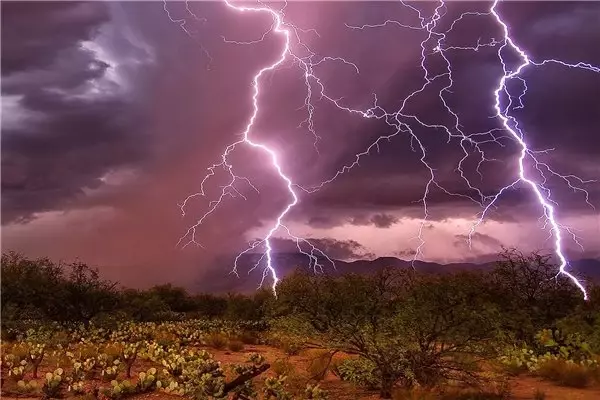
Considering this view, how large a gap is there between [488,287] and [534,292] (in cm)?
401

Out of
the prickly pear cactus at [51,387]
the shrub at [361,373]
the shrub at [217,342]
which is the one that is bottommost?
the prickly pear cactus at [51,387]

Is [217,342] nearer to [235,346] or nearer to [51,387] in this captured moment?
[235,346]

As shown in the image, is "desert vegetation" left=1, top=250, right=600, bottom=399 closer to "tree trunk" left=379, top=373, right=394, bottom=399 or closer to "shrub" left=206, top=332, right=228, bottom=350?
"tree trunk" left=379, top=373, right=394, bottom=399

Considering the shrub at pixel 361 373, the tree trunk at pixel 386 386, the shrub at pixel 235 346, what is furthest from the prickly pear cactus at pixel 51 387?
the shrub at pixel 235 346

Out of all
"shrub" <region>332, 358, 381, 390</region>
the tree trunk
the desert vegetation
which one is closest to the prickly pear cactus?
the desert vegetation

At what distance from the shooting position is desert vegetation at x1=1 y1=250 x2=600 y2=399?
1430 cm

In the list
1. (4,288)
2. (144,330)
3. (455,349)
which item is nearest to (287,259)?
(144,330)

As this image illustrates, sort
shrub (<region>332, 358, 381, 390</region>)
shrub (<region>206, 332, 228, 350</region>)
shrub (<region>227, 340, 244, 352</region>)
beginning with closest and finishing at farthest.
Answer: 1. shrub (<region>332, 358, 381, 390</region>)
2. shrub (<region>227, 340, 244, 352</region>)
3. shrub (<region>206, 332, 228, 350</region>)

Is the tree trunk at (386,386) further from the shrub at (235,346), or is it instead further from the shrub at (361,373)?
the shrub at (235,346)

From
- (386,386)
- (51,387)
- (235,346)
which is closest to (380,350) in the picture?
(386,386)

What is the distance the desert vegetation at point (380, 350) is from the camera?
14305 mm

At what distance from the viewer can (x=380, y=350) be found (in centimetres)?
1469

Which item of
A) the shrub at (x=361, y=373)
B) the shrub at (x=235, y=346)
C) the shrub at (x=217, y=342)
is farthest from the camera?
the shrub at (x=217, y=342)

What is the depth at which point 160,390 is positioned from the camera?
49.3 ft
